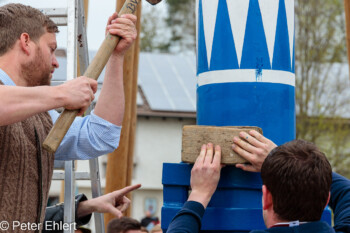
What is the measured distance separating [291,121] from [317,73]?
13543 millimetres

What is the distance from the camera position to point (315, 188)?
194 cm

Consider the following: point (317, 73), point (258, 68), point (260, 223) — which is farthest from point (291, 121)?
point (317, 73)

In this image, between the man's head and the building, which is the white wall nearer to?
the building

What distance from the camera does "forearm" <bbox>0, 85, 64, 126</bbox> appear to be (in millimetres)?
2062

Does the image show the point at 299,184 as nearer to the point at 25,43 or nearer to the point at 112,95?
the point at 112,95

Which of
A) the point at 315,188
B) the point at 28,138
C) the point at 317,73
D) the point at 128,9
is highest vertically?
the point at 317,73

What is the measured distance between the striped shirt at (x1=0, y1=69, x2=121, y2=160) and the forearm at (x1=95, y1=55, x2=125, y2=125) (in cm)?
3

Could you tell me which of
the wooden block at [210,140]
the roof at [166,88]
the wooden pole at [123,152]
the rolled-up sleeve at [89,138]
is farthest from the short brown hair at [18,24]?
the roof at [166,88]

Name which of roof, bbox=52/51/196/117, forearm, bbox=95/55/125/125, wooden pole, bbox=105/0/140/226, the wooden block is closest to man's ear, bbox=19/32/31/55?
forearm, bbox=95/55/125/125

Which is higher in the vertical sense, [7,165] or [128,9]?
[128,9]

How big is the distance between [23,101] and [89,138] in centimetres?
61

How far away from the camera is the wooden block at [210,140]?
2.48m

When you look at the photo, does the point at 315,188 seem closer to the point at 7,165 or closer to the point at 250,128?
the point at 250,128

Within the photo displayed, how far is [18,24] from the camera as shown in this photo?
240cm
